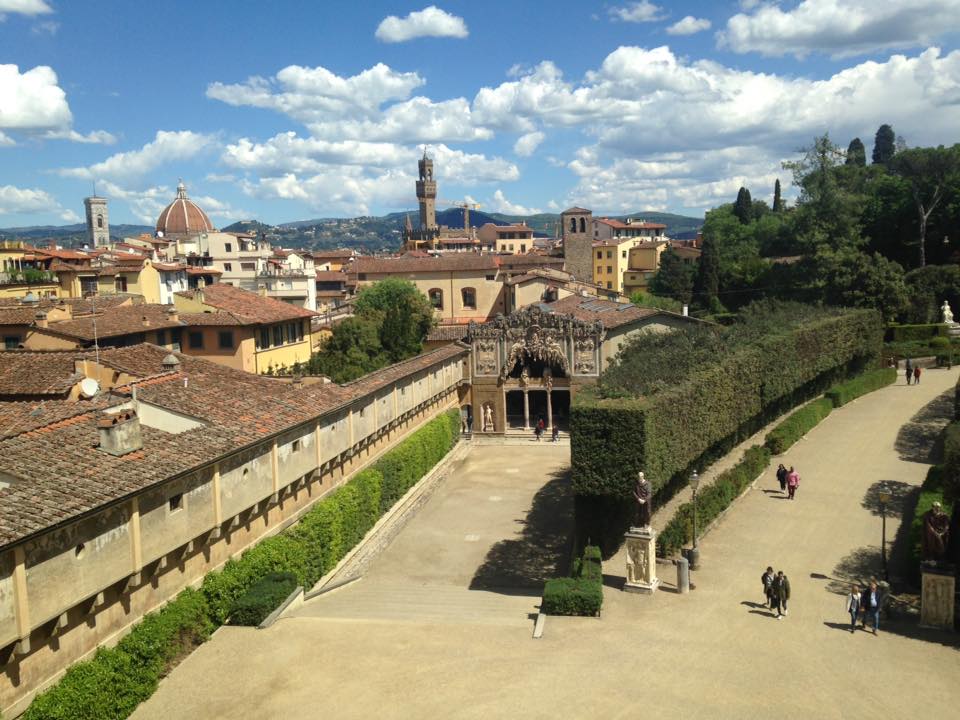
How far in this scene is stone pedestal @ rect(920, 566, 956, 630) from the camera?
21.6 metres

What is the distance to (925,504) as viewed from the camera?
2852 cm

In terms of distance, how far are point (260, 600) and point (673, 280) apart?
294 ft

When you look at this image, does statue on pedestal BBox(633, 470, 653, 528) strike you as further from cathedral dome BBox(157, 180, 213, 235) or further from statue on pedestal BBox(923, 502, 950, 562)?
cathedral dome BBox(157, 180, 213, 235)

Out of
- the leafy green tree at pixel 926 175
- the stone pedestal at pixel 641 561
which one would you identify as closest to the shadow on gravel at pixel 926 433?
the stone pedestal at pixel 641 561

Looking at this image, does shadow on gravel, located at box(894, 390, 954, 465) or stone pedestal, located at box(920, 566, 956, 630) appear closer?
stone pedestal, located at box(920, 566, 956, 630)

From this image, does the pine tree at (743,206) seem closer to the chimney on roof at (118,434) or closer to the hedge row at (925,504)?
the hedge row at (925,504)

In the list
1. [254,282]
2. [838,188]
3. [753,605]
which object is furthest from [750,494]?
[254,282]

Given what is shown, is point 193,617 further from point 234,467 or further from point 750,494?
point 750,494

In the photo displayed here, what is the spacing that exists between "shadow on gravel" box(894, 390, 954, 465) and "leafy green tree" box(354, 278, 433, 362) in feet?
100

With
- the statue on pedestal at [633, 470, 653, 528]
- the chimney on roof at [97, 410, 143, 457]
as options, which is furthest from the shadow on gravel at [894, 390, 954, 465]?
the chimney on roof at [97, 410, 143, 457]

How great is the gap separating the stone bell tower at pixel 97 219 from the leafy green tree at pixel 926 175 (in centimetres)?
14281

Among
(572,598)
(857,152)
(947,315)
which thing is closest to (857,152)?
(857,152)

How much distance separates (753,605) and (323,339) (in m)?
42.2

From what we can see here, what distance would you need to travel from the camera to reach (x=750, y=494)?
116 feet
